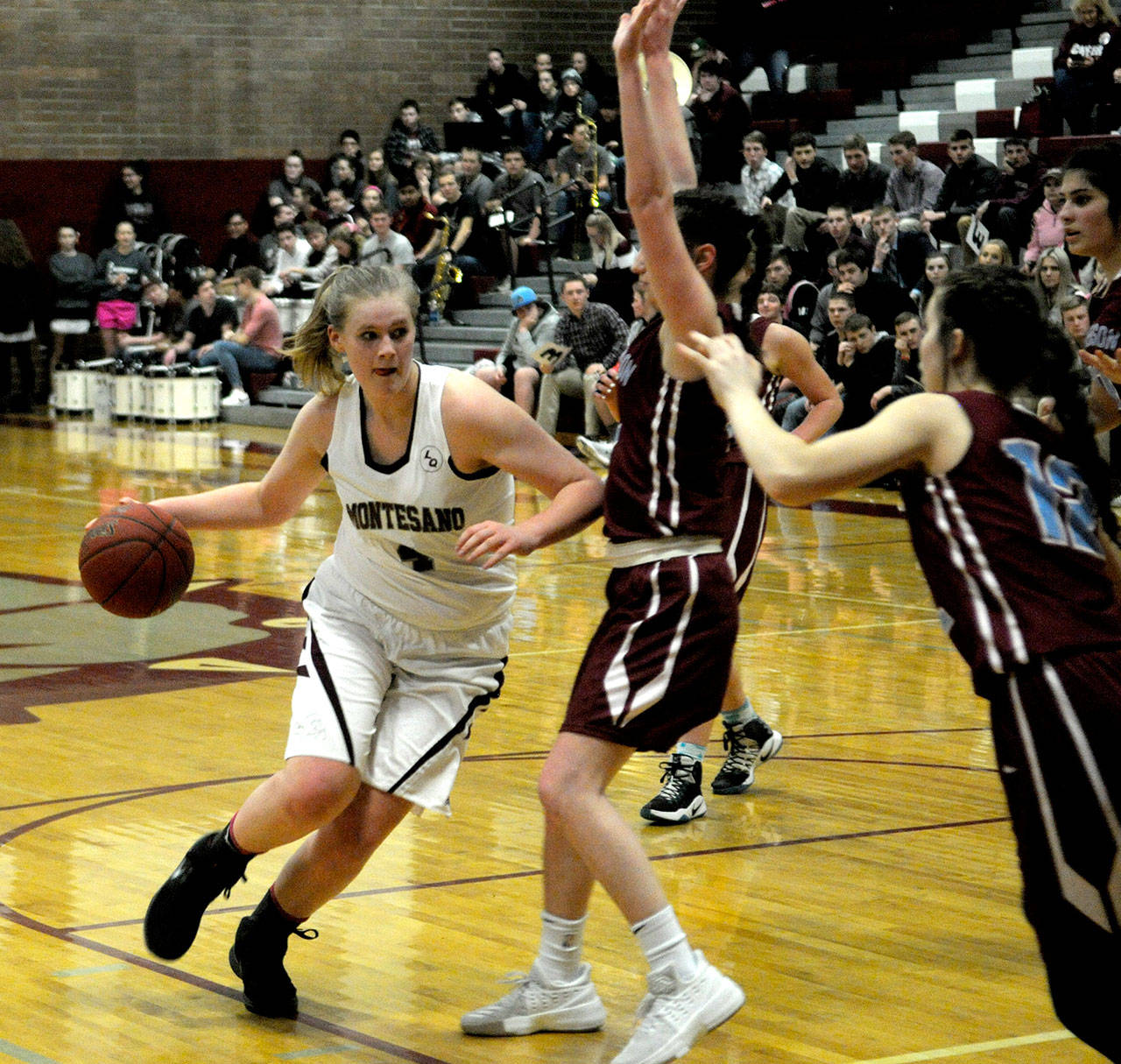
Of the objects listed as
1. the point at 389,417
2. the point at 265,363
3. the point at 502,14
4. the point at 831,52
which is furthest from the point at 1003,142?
the point at 389,417

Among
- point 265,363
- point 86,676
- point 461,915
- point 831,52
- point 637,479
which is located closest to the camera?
point 637,479

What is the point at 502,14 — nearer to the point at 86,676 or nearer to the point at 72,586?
the point at 72,586

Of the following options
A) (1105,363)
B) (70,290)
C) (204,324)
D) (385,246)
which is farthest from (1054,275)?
(70,290)

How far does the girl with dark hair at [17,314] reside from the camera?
1989 cm

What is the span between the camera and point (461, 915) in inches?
173

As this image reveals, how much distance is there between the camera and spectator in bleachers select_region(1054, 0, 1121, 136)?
1501 centimetres

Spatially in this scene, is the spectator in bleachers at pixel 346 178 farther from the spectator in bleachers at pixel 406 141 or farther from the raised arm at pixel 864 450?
the raised arm at pixel 864 450

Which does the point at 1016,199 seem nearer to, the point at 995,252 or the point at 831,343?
the point at 831,343

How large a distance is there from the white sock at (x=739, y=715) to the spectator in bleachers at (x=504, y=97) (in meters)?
15.6

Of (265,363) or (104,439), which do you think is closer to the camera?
(104,439)

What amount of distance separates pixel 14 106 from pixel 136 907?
18.4 metres

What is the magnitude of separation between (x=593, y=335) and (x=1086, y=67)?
4.51 metres

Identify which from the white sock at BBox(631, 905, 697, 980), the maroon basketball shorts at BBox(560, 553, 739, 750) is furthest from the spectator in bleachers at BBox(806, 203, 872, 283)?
the white sock at BBox(631, 905, 697, 980)

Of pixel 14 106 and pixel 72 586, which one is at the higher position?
pixel 14 106
